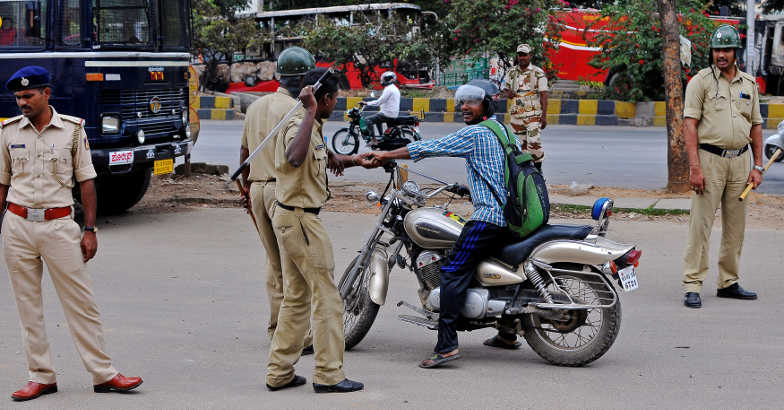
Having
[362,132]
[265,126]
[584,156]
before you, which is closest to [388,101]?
[362,132]

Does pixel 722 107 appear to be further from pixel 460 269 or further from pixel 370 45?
pixel 370 45

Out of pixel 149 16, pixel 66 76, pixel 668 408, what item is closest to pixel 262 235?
pixel 668 408

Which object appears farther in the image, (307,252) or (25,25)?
(25,25)

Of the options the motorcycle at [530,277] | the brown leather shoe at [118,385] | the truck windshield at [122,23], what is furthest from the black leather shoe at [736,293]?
the truck windshield at [122,23]

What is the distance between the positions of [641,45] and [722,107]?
51.8 feet

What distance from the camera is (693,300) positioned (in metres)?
7.01

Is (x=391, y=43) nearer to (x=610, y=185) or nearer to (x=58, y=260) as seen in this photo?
(x=610, y=185)

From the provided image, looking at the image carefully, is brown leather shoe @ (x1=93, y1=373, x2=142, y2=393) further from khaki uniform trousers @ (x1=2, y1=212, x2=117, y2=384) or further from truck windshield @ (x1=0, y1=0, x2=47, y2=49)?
truck windshield @ (x1=0, y1=0, x2=47, y2=49)

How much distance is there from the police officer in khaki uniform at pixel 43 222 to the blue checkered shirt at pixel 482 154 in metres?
1.80

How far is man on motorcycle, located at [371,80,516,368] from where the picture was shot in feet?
17.7

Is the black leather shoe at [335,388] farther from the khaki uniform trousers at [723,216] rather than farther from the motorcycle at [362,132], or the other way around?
the motorcycle at [362,132]

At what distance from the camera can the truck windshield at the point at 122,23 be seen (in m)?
9.99

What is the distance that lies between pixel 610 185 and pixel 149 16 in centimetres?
639

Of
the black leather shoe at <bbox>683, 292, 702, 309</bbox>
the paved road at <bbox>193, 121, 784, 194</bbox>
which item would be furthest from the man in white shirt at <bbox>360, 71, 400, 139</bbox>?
the black leather shoe at <bbox>683, 292, 702, 309</bbox>
